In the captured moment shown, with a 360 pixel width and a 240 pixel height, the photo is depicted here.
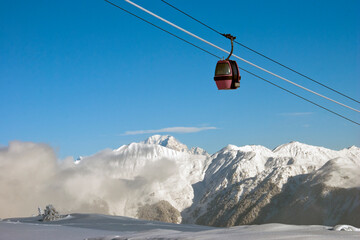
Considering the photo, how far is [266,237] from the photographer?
13148mm

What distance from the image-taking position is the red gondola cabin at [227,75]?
805 inches

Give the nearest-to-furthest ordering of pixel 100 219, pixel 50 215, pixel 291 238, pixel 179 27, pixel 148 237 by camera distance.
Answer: pixel 291 238, pixel 148 237, pixel 179 27, pixel 100 219, pixel 50 215

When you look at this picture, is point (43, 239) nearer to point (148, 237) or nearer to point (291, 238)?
point (148, 237)

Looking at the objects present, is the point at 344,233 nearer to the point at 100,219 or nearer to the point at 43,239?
the point at 43,239

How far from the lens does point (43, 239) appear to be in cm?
1828

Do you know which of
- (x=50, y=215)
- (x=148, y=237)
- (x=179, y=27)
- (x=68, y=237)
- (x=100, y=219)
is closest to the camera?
(x=148, y=237)

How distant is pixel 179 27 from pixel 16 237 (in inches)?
393

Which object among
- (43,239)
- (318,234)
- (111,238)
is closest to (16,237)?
(43,239)

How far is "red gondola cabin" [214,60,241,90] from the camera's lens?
20438 mm

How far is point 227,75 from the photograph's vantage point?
803 inches

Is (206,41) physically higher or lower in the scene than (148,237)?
higher

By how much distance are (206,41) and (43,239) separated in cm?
970

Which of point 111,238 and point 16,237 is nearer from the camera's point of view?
point 111,238

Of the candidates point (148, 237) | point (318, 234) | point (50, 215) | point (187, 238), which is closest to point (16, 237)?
point (148, 237)
